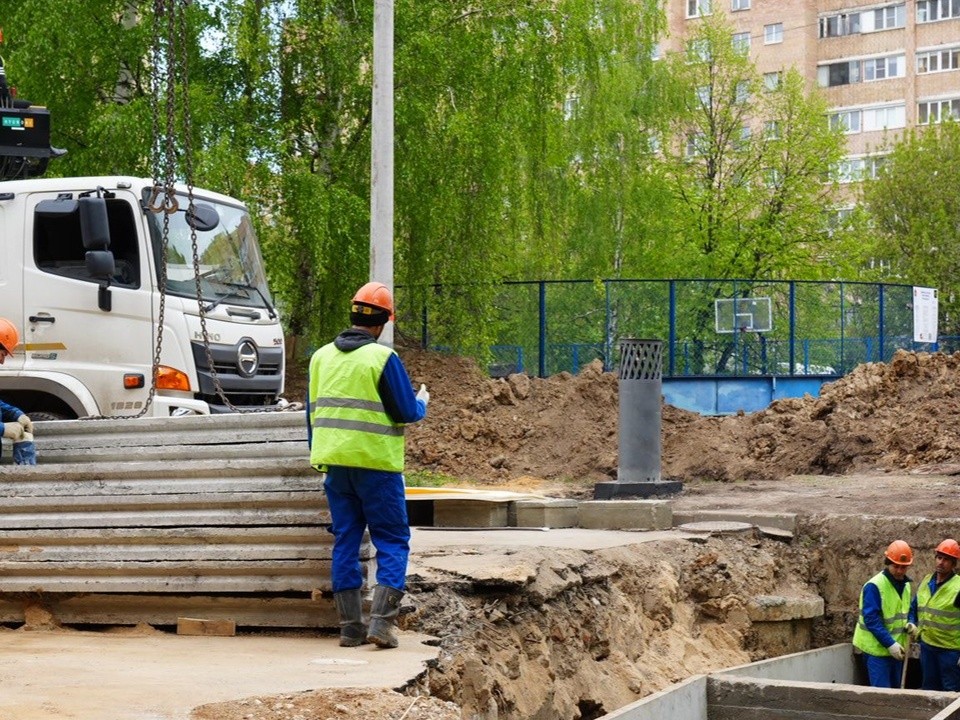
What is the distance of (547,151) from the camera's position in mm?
24219

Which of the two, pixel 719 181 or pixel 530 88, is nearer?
pixel 530 88

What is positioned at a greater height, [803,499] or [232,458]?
[232,458]

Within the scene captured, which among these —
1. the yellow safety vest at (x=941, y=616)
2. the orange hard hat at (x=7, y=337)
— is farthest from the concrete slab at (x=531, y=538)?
the orange hard hat at (x=7, y=337)

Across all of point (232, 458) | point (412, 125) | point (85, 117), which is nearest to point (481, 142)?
point (412, 125)

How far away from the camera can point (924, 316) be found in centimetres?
2797

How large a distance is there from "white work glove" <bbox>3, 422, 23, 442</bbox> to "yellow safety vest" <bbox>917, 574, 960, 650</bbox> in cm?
857

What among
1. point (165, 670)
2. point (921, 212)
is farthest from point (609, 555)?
point (921, 212)

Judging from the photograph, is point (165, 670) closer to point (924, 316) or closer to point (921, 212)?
point (924, 316)

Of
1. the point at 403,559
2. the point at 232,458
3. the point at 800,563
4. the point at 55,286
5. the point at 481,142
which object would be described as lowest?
the point at 800,563

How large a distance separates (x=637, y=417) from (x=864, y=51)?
50884 mm

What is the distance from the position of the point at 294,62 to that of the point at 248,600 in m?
14.7

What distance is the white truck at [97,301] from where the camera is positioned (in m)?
11.2

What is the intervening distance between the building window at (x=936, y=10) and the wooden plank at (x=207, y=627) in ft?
190

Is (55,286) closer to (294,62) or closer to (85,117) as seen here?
(85,117)
